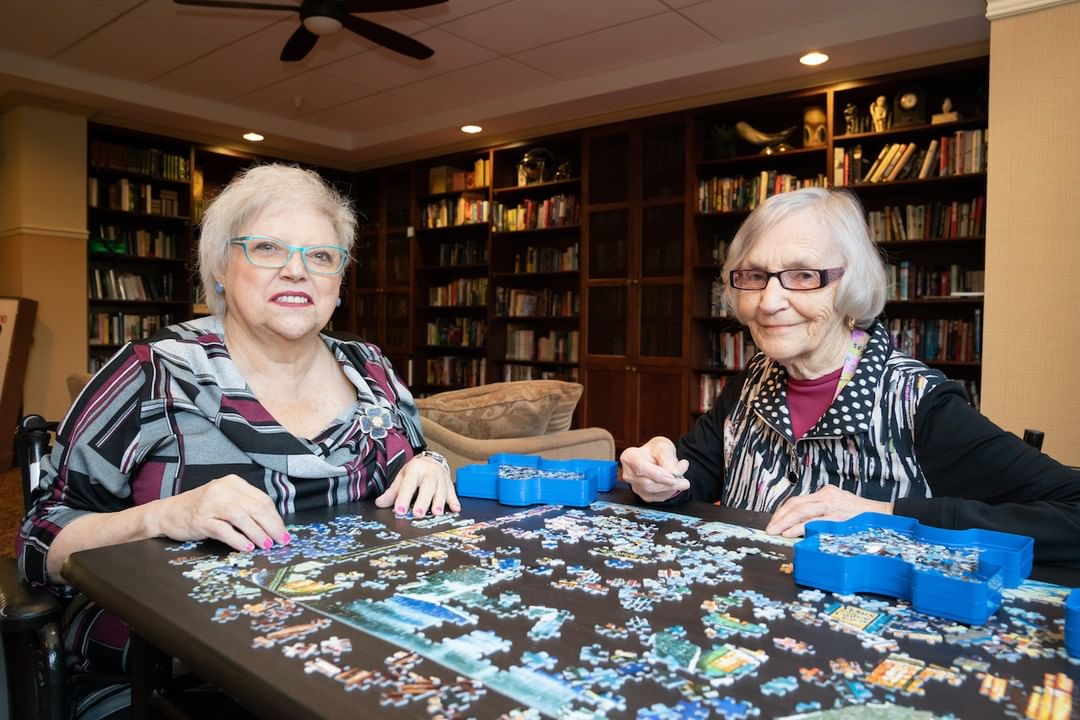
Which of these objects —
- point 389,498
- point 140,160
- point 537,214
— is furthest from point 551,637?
point 140,160

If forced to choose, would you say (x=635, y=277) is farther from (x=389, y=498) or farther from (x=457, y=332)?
(x=389, y=498)

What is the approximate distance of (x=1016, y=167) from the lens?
3717mm

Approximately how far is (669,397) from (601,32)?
115 inches

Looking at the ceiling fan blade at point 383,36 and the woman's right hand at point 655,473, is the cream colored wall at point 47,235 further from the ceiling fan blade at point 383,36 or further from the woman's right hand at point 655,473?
the woman's right hand at point 655,473

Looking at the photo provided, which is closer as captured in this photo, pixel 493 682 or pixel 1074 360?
pixel 493 682

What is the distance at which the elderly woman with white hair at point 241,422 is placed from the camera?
1.42 metres

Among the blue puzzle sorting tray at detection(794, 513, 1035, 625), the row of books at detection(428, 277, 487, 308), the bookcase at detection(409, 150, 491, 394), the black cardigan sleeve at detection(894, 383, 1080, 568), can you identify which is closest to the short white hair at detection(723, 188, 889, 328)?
the black cardigan sleeve at detection(894, 383, 1080, 568)

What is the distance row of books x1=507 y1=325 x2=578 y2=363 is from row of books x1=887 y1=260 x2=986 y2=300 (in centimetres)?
288

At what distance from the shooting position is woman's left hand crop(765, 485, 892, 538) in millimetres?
1336

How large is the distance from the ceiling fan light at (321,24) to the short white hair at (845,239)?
329cm

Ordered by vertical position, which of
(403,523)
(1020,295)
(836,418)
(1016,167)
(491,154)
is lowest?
(403,523)

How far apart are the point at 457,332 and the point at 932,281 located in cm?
468

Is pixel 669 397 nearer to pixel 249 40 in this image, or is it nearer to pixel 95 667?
pixel 249 40

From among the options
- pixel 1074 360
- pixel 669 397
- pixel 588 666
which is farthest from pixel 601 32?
pixel 588 666
